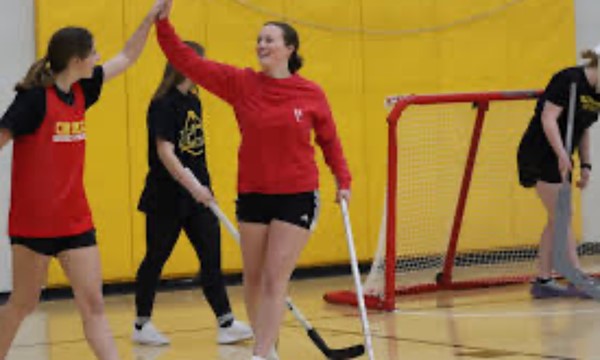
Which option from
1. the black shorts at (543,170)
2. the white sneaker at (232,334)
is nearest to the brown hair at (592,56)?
the black shorts at (543,170)

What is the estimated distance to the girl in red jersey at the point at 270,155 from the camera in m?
5.62

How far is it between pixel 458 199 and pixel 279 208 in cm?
427

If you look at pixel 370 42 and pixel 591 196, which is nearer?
pixel 370 42

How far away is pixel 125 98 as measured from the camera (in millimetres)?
10055

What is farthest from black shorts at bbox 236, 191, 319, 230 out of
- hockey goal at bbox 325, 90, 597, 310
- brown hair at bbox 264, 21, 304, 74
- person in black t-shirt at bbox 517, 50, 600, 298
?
person in black t-shirt at bbox 517, 50, 600, 298

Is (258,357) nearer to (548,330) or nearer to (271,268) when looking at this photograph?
(271,268)

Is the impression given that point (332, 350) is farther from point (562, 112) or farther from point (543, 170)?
point (562, 112)

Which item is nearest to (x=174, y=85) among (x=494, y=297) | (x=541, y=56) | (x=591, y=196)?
(x=494, y=297)

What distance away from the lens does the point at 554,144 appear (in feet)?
28.0

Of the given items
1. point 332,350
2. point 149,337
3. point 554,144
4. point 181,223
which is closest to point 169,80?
point 181,223

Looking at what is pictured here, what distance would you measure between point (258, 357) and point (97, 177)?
4668 mm

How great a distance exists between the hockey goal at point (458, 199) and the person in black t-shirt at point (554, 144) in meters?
0.57

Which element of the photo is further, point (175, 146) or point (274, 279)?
point (175, 146)

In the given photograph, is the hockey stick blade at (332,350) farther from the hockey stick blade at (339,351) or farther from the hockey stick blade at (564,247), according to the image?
the hockey stick blade at (564,247)
